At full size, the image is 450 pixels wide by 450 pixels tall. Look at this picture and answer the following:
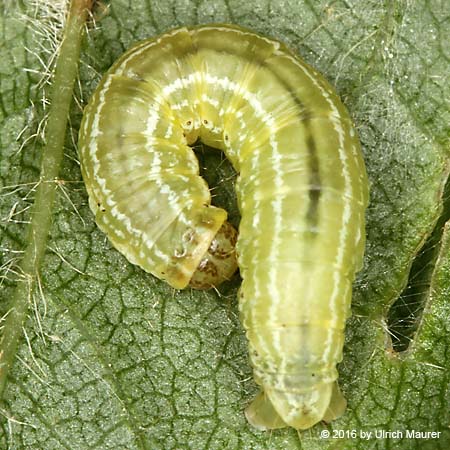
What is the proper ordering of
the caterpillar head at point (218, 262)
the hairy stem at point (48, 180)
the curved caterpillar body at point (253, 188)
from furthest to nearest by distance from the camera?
the hairy stem at point (48, 180)
the caterpillar head at point (218, 262)
the curved caterpillar body at point (253, 188)

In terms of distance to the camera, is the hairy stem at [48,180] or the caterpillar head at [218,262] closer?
the caterpillar head at [218,262]

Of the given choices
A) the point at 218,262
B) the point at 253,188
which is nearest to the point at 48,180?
the point at 218,262

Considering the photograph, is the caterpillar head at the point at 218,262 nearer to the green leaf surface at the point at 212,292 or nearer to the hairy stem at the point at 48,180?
the green leaf surface at the point at 212,292

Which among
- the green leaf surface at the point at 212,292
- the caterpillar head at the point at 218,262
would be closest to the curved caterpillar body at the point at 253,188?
the caterpillar head at the point at 218,262

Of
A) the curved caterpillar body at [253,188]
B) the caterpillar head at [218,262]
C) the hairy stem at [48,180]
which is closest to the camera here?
the curved caterpillar body at [253,188]

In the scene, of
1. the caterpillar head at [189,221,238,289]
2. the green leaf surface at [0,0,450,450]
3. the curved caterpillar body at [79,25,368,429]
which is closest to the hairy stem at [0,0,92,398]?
the green leaf surface at [0,0,450,450]

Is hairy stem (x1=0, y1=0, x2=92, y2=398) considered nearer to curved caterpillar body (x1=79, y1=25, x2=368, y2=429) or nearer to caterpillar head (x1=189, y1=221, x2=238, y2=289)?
curved caterpillar body (x1=79, y1=25, x2=368, y2=429)
